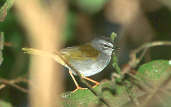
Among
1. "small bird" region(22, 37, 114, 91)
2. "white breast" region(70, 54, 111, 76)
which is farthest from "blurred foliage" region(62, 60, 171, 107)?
"white breast" region(70, 54, 111, 76)

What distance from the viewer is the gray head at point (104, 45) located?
4.66 m

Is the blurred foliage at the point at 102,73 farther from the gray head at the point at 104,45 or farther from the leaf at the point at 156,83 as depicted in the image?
the gray head at the point at 104,45

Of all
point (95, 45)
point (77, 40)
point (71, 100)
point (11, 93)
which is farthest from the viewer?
point (77, 40)

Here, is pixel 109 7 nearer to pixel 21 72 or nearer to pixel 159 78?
pixel 21 72

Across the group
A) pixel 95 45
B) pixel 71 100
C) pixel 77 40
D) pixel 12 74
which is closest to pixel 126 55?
pixel 77 40

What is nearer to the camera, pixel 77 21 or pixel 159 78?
pixel 159 78

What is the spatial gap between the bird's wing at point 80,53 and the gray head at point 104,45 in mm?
113

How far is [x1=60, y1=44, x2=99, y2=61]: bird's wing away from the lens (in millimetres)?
4266

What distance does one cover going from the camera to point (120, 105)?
3025 mm

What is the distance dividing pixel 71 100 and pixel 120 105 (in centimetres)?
54

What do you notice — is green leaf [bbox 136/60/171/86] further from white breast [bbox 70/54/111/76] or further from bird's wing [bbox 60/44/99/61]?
bird's wing [bbox 60/44/99/61]

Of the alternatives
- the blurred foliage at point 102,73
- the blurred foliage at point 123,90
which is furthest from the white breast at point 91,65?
the blurred foliage at point 123,90

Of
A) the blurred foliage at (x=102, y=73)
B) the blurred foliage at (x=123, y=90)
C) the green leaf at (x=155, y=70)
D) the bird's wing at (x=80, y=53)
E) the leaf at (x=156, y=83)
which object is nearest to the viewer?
the leaf at (x=156, y=83)

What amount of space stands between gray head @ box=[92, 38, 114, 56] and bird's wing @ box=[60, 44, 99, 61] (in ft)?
0.37
